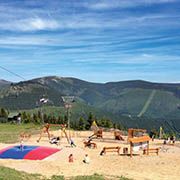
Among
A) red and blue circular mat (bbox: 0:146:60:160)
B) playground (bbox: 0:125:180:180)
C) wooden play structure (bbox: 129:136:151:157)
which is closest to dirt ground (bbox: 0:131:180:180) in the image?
playground (bbox: 0:125:180:180)

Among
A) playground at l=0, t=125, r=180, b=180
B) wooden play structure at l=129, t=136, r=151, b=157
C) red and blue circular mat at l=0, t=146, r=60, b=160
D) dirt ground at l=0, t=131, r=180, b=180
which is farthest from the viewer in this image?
wooden play structure at l=129, t=136, r=151, b=157

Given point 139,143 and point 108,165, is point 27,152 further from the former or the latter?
point 139,143

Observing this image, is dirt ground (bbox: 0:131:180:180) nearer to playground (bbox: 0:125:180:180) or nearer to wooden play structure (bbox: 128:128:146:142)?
playground (bbox: 0:125:180:180)

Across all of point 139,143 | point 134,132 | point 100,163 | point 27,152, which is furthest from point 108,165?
point 134,132

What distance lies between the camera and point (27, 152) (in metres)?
32.8

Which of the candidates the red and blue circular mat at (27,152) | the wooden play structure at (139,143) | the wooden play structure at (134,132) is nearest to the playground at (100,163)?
the red and blue circular mat at (27,152)

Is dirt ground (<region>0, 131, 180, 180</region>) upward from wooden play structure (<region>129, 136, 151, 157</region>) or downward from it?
downward

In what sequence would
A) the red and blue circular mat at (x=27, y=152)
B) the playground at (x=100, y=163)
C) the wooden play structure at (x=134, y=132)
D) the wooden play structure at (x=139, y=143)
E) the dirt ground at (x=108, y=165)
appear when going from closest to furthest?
1. the dirt ground at (x=108, y=165)
2. the playground at (x=100, y=163)
3. the red and blue circular mat at (x=27, y=152)
4. the wooden play structure at (x=139, y=143)
5. the wooden play structure at (x=134, y=132)

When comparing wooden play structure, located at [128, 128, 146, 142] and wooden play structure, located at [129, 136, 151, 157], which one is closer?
wooden play structure, located at [129, 136, 151, 157]

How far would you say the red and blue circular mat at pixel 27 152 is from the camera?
30875 mm

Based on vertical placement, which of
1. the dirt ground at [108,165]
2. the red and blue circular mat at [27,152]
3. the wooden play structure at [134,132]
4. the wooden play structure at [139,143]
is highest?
the wooden play structure at [134,132]

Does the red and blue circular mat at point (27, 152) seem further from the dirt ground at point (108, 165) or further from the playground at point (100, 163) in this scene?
the dirt ground at point (108, 165)

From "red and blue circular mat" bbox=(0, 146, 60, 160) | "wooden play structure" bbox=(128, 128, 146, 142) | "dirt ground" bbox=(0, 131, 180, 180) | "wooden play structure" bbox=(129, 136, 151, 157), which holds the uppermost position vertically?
"wooden play structure" bbox=(128, 128, 146, 142)

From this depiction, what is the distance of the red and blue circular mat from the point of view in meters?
30.9
